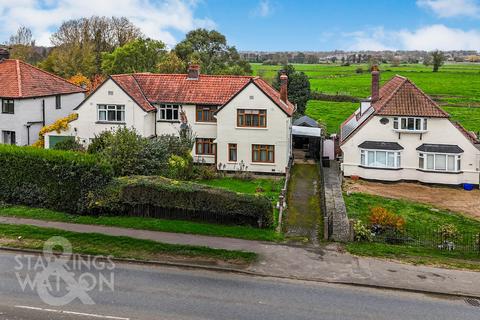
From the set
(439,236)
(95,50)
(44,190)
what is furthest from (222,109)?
(95,50)

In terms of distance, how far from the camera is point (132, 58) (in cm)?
6291

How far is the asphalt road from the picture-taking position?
14758 millimetres

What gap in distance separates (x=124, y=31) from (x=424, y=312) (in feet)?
260

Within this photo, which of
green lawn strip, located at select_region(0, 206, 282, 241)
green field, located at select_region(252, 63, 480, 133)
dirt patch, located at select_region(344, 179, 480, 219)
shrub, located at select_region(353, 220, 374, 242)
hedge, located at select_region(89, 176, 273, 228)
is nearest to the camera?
shrub, located at select_region(353, 220, 374, 242)

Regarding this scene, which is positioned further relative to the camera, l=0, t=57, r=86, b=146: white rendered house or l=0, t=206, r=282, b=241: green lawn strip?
l=0, t=57, r=86, b=146: white rendered house

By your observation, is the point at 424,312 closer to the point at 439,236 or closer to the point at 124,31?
the point at 439,236

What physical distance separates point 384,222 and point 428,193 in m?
10.9

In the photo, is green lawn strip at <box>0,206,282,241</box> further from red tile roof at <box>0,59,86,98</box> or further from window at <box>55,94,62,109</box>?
window at <box>55,94,62,109</box>

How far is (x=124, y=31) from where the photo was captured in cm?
8525

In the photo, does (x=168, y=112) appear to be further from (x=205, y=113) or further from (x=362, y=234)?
(x=362, y=234)

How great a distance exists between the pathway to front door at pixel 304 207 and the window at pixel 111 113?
14.0m

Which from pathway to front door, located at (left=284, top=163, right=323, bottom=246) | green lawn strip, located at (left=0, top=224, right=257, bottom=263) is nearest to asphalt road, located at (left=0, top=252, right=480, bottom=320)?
green lawn strip, located at (left=0, top=224, right=257, bottom=263)

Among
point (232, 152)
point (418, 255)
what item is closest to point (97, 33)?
point (232, 152)

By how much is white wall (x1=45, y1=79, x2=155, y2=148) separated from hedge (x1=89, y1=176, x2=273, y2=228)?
1224 centimetres
